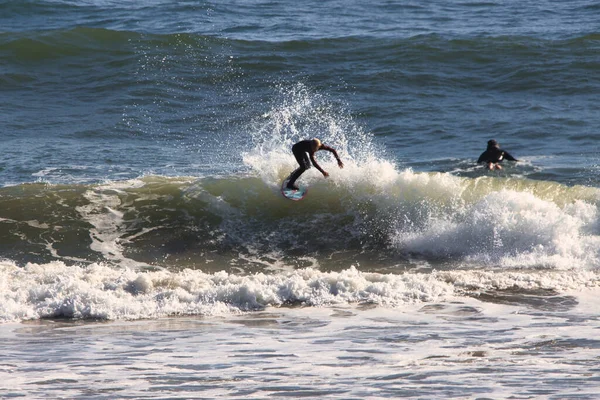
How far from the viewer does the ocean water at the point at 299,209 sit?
310 inches

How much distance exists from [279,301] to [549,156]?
936 cm

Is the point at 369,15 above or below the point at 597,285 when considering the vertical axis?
above

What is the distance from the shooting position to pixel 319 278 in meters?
10.9

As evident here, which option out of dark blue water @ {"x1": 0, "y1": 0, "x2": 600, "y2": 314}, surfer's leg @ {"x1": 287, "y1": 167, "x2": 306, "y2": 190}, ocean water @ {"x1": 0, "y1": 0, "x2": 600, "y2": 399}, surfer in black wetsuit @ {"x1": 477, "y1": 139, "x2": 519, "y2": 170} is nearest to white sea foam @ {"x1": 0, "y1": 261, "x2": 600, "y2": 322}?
ocean water @ {"x1": 0, "y1": 0, "x2": 600, "y2": 399}

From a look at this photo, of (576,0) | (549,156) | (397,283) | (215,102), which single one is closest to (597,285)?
(397,283)

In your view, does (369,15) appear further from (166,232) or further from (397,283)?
(397,283)

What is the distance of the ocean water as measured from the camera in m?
7.87

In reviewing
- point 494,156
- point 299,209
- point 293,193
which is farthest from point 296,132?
point 299,209

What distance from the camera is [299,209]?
565 inches

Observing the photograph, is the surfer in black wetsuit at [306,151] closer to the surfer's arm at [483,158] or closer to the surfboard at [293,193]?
the surfboard at [293,193]

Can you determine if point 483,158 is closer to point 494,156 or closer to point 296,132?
point 494,156

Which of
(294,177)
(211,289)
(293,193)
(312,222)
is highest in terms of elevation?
(294,177)

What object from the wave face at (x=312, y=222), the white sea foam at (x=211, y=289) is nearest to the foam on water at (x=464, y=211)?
the wave face at (x=312, y=222)

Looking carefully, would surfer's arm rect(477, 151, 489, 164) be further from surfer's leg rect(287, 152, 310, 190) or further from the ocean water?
surfer's leg rect(287, 152, 310, 190)
